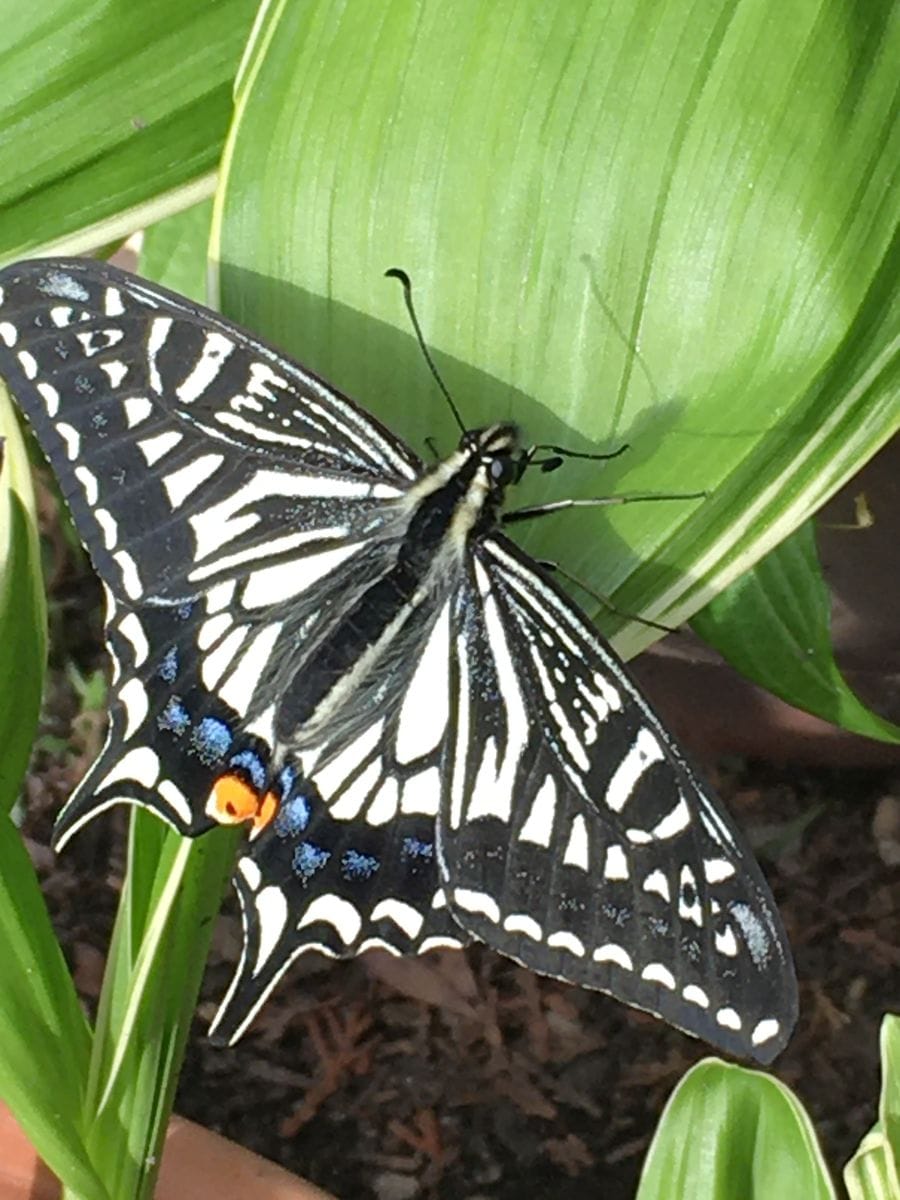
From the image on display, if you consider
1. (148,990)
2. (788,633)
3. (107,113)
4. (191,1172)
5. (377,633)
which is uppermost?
(107,113)

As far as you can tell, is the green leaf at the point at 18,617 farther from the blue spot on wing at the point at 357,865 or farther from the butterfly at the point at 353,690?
the blue spot on wing at the point at 357,865

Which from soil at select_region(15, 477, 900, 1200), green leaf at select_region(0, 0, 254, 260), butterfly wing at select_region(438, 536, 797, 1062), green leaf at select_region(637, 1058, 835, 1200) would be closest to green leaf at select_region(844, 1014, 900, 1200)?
green leaf at select_region(637, 1058, 835, 1200)

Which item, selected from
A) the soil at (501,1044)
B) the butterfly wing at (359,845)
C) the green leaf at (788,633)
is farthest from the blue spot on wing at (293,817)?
the soil at (501,1044)

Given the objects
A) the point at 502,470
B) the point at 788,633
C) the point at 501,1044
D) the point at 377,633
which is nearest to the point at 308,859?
the point at 377,633

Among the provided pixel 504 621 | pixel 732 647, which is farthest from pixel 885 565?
pixel 504 621

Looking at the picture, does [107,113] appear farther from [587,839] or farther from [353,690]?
[587,839]

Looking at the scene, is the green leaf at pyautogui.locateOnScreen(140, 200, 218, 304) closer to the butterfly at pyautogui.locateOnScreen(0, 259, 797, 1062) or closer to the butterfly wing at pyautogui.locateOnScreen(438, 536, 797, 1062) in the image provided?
the butterfly at pyautogui.locateOnScreen(0, 259, 797, 1062)
